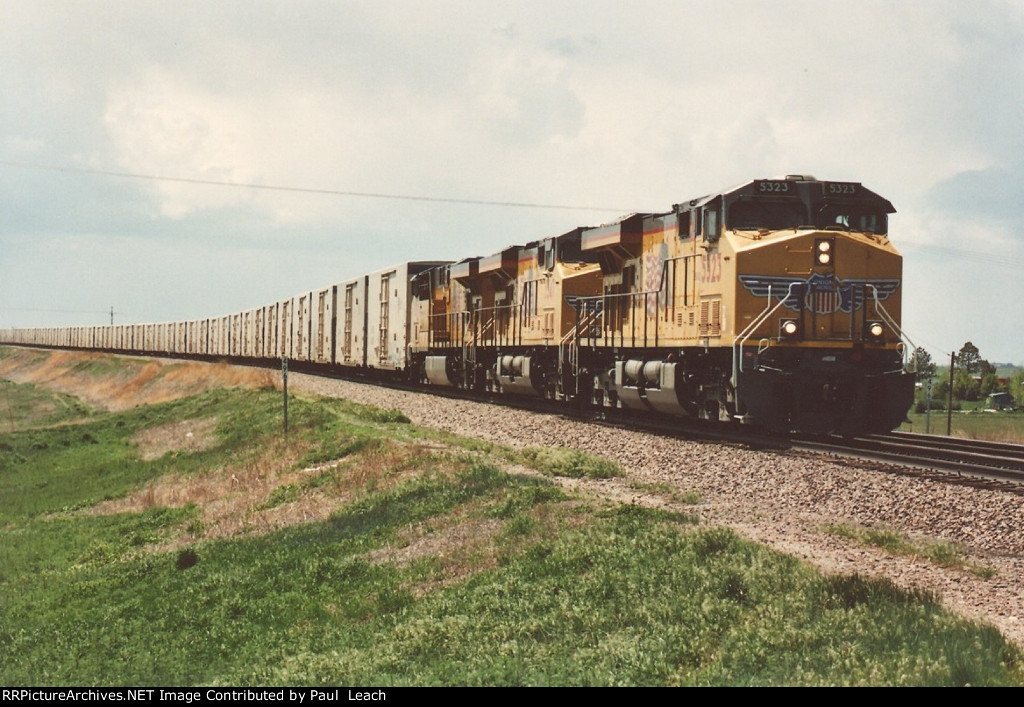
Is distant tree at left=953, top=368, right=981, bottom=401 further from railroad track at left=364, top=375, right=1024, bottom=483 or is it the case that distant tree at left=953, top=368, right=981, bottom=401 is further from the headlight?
the headlight

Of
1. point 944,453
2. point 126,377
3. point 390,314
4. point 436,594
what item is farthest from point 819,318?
point 126,377

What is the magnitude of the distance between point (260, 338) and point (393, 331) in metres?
23.6

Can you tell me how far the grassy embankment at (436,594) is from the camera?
5859 mm

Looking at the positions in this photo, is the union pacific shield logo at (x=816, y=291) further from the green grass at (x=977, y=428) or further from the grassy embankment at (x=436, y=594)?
the grassy embankment at (x=436, y=594)

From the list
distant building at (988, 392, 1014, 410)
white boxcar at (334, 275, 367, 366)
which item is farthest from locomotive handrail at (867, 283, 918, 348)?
distant building at (988, 392, 1014, 410)

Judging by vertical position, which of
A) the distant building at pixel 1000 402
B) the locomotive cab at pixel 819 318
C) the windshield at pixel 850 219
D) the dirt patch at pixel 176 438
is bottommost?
the distant building at pixel 1000 402

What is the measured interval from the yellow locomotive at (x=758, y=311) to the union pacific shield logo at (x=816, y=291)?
0.01 metres

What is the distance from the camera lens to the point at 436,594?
328 inches

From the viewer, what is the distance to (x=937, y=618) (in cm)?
591

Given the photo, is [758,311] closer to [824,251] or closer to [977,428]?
[824,251]

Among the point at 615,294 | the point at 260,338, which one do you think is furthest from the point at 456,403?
the point at 260,338

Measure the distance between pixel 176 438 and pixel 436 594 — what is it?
68.3 ft

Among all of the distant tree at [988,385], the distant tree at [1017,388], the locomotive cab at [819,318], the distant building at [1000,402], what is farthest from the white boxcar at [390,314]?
the distant tree at [988,385]

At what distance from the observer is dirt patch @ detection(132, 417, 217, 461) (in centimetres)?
2470
